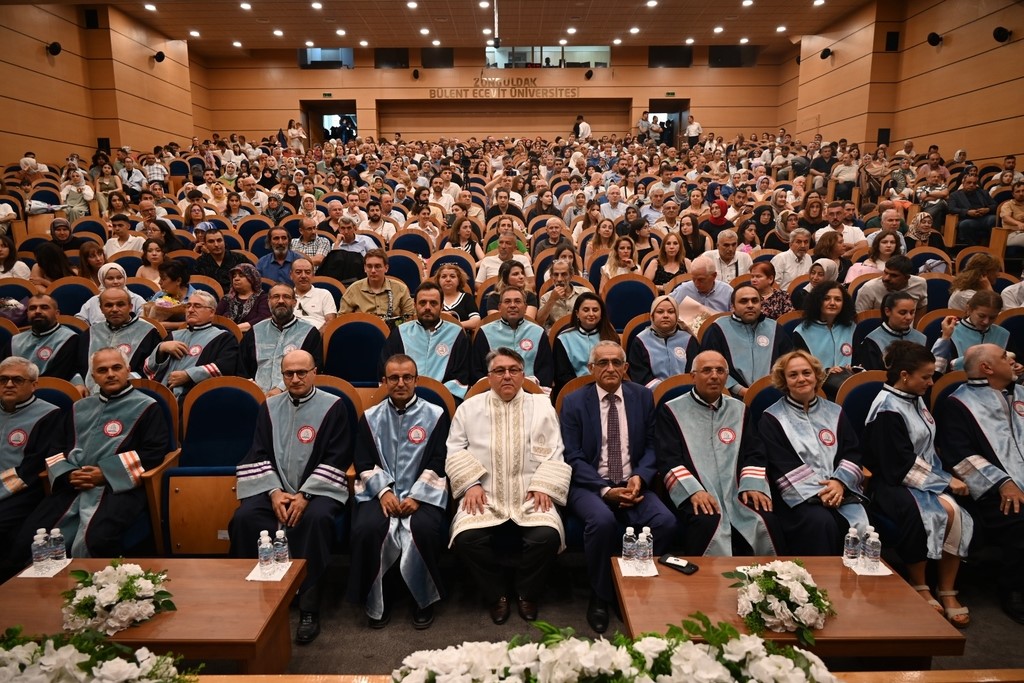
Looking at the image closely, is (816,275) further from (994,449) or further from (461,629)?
(461,629)

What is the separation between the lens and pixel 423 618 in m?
Answer: 2.74

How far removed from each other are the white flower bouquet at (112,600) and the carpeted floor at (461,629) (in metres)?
0.61

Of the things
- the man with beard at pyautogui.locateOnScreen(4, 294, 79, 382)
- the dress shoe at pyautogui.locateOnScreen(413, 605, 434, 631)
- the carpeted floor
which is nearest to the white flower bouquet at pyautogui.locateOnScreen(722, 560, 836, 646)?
the carpeted floor

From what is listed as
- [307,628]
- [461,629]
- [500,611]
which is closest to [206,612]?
[307,628]

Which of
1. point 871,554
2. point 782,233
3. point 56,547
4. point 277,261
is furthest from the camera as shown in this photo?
point 782,233

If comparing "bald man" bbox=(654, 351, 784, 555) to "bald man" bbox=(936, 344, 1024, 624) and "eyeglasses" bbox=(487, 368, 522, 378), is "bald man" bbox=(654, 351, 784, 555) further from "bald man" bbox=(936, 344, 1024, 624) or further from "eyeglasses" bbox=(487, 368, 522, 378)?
"bald man" bbox=(936, 344, 1024, 624)

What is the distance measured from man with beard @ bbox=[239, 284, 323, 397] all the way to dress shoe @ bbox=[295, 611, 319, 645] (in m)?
1.69

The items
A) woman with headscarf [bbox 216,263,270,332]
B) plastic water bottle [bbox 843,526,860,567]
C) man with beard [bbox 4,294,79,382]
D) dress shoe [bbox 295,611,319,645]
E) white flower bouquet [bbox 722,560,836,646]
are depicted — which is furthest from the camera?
woman with headscarf [bbox 216,263,270,332]

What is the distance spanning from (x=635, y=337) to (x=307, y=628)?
7.61 ft

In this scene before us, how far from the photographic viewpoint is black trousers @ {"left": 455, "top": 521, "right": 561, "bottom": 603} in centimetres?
275

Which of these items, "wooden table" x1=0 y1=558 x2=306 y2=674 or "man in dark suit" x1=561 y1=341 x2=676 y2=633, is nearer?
"wooden table" x1=0 y1=558 x2=306 y2=674

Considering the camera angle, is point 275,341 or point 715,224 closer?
point 275,341

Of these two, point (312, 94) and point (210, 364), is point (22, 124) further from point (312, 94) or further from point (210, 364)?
point (210, 364)

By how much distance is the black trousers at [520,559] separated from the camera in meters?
2.75
